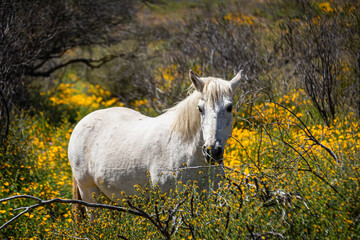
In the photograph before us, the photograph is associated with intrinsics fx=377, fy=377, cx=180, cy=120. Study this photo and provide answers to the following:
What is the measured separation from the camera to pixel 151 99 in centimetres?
927

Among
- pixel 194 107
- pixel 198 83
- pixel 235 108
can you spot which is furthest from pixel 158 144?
pixel 235 108

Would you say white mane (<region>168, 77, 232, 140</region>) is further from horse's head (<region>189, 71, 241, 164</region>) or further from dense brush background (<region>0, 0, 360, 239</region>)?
dense brush background (<region>0, 0, 360, 239</region>)

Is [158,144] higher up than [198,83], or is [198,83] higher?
[198,83]

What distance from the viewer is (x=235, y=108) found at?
4.04 meters

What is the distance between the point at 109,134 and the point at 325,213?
2.60 m

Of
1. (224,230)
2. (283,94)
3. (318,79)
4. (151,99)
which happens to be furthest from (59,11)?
(224,230)

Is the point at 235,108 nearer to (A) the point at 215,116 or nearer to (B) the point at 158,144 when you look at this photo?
(A) the point at 215,116

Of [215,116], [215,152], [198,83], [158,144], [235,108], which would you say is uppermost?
[198,83]

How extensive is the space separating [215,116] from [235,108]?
0.62 m

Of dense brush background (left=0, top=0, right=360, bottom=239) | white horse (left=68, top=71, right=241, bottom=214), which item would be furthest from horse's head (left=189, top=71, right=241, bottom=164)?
dense brush background (left=0, top=0, right=360, bottom=239)

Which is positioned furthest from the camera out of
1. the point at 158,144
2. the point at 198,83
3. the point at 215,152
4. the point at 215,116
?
the point at 158,144

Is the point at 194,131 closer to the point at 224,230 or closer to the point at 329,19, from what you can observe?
the point at 224,230

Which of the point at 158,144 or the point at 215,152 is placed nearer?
the point at 215,152

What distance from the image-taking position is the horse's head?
339 cm
